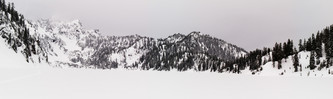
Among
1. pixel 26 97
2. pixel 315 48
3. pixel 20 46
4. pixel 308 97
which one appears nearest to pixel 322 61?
pixel 315 48

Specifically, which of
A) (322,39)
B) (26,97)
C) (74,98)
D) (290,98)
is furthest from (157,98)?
(322,39)

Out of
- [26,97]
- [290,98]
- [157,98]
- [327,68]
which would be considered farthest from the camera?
[327,68]

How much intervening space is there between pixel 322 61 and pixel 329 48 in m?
7.88

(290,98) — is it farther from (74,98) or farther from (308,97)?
(74,98)

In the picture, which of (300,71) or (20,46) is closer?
(20,46)

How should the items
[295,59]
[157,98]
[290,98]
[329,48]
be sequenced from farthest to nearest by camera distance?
1. [295,59]
2. [329,48]
3. [290,98]
4. [157,98]

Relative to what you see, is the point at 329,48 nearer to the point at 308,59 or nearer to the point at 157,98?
the point at 308,59

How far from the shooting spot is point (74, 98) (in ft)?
58.0

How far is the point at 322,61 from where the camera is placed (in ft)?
582

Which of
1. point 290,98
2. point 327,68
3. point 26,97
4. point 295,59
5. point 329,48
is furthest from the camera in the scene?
point 295,59

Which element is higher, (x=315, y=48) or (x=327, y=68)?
(x=315, y=48)

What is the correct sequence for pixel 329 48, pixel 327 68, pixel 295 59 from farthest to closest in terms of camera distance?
pixel 295 59 → pixel 329 48 → pixel 327 68

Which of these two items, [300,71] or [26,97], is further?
[300,71]

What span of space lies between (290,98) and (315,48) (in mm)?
196265
